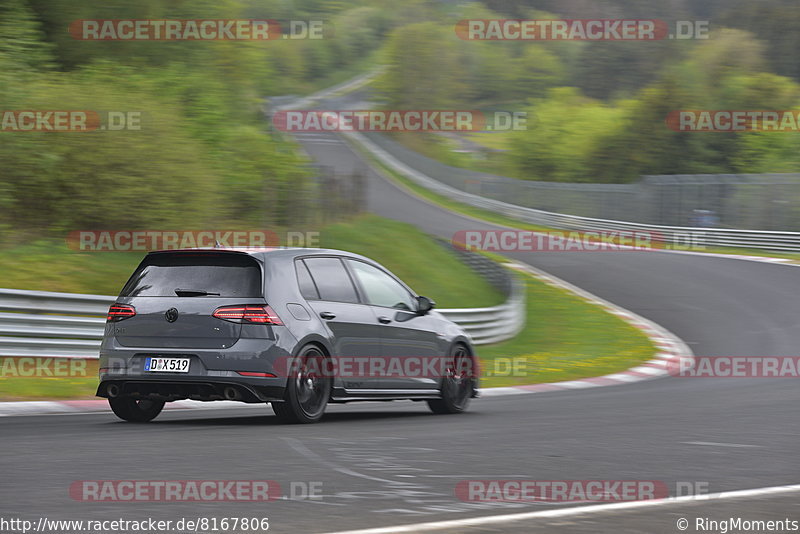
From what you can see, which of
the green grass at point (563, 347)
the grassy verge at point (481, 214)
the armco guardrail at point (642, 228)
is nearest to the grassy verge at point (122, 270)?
the green grass at point (563, 347)

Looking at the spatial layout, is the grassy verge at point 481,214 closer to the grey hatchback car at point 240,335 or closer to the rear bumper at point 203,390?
the grey hatchback car at point 240,335

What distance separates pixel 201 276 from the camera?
9.73m

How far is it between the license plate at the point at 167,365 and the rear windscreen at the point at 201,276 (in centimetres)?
55

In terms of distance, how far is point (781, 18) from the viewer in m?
116

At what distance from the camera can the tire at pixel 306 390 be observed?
377 inches

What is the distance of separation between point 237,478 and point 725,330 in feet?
63.2

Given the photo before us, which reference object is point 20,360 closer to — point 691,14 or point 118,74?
point 118,74

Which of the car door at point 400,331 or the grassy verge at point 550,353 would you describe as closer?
the car door at point 400,331

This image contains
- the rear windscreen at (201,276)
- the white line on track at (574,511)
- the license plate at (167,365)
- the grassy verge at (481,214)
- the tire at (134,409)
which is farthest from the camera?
the grassy verge at (481,214)

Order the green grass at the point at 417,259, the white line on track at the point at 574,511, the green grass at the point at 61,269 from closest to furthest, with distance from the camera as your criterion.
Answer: the white line on track at the point at 574,511, the green grass at the point at 61,269, the green grass at the point at 417,259

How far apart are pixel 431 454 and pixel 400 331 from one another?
132 inches

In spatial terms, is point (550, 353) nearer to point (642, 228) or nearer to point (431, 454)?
point (431, 454)

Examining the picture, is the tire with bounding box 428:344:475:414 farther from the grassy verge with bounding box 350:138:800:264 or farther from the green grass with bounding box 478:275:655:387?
the grassy verge with bounding box 350:138:800:264

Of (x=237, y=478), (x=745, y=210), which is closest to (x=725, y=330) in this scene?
(x=237, y=478)
